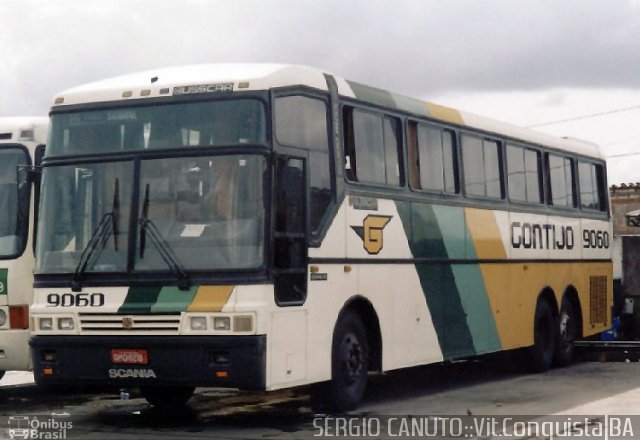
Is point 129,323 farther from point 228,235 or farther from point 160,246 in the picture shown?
point 228,235

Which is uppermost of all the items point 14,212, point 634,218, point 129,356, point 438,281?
point 634,218

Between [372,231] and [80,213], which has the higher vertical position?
[80,213]

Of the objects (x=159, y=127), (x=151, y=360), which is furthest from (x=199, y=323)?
(x=159, y=127)

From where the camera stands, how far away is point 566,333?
62.8 ft

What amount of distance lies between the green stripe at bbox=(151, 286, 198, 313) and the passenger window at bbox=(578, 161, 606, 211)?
10417mm

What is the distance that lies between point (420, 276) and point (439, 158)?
62.3 inches

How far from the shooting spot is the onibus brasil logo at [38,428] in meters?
11.2

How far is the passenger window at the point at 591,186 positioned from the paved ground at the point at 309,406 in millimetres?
3559

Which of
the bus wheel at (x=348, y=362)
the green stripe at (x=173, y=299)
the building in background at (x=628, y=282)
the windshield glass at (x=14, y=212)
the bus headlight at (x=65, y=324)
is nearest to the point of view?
the green stripe at (x=173, y=299)

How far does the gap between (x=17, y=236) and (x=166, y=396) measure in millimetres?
2387

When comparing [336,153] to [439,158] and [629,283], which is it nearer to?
[439,158]

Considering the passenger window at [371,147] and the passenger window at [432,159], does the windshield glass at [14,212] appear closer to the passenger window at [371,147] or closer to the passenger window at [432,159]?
the passenger window at [371,147]

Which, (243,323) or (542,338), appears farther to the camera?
(542,338)

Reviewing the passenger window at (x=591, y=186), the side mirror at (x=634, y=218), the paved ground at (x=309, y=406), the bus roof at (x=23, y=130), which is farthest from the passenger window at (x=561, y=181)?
the side mirror at (x=634, y=218)
